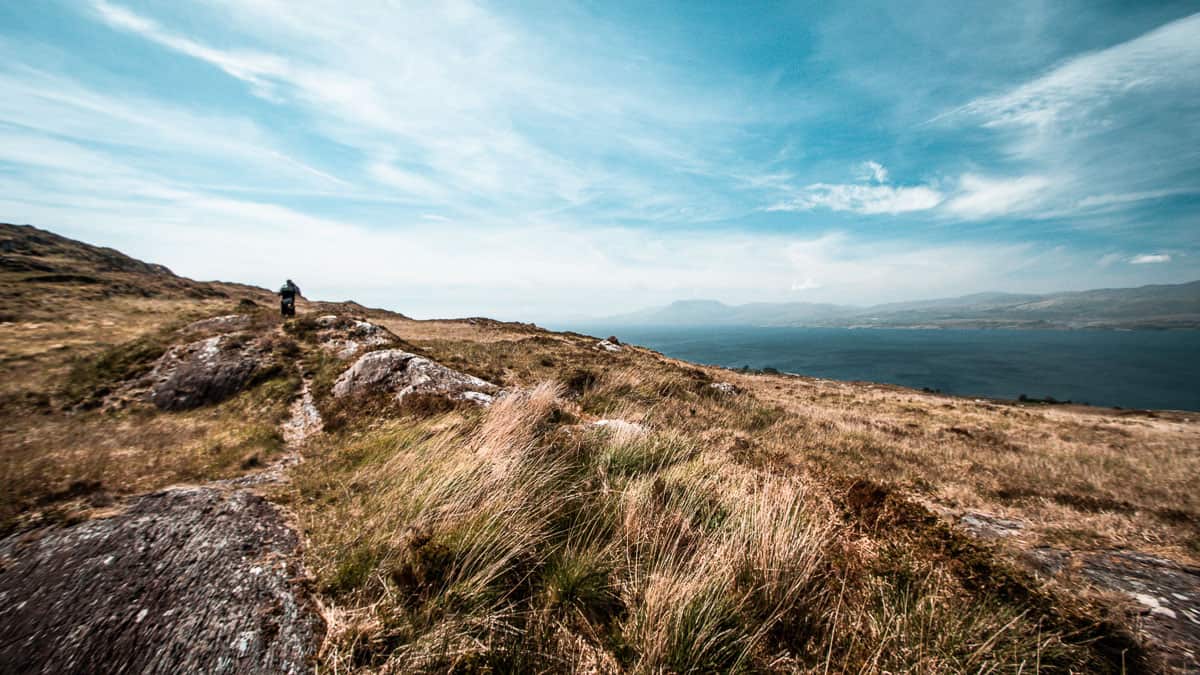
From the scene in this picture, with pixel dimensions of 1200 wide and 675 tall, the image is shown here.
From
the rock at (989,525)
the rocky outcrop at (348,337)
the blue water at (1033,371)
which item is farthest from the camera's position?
the blue water at (1033,371)

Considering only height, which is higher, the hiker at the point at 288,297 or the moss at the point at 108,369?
the hiker at the point at 288,297

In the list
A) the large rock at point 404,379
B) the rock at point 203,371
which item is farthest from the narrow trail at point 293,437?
the rock at point 203,371

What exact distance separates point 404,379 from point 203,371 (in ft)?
21.7

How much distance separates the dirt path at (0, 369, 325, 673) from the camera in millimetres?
2670

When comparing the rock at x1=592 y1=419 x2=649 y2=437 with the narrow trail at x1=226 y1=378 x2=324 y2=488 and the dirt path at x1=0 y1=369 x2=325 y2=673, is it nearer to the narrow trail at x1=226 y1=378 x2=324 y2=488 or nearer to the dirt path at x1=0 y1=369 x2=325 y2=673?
the dirt path at x1=0 y1=369 x2=325 y2=673

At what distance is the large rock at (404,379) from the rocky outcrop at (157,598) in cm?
496

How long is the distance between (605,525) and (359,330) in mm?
14718

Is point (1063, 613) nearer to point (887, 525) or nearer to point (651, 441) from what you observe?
point (887, 525)

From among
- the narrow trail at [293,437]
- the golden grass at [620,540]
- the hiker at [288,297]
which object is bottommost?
the narrow trail at [293,437]

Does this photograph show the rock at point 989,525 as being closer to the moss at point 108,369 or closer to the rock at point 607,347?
the moss at point 108,369

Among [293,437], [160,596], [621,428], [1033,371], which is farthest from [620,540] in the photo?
[1033,371]

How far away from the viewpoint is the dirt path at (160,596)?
2.67 meters

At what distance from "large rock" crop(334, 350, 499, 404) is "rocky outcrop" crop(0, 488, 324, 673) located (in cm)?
496

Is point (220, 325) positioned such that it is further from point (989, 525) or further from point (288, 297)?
point (989, 525)
